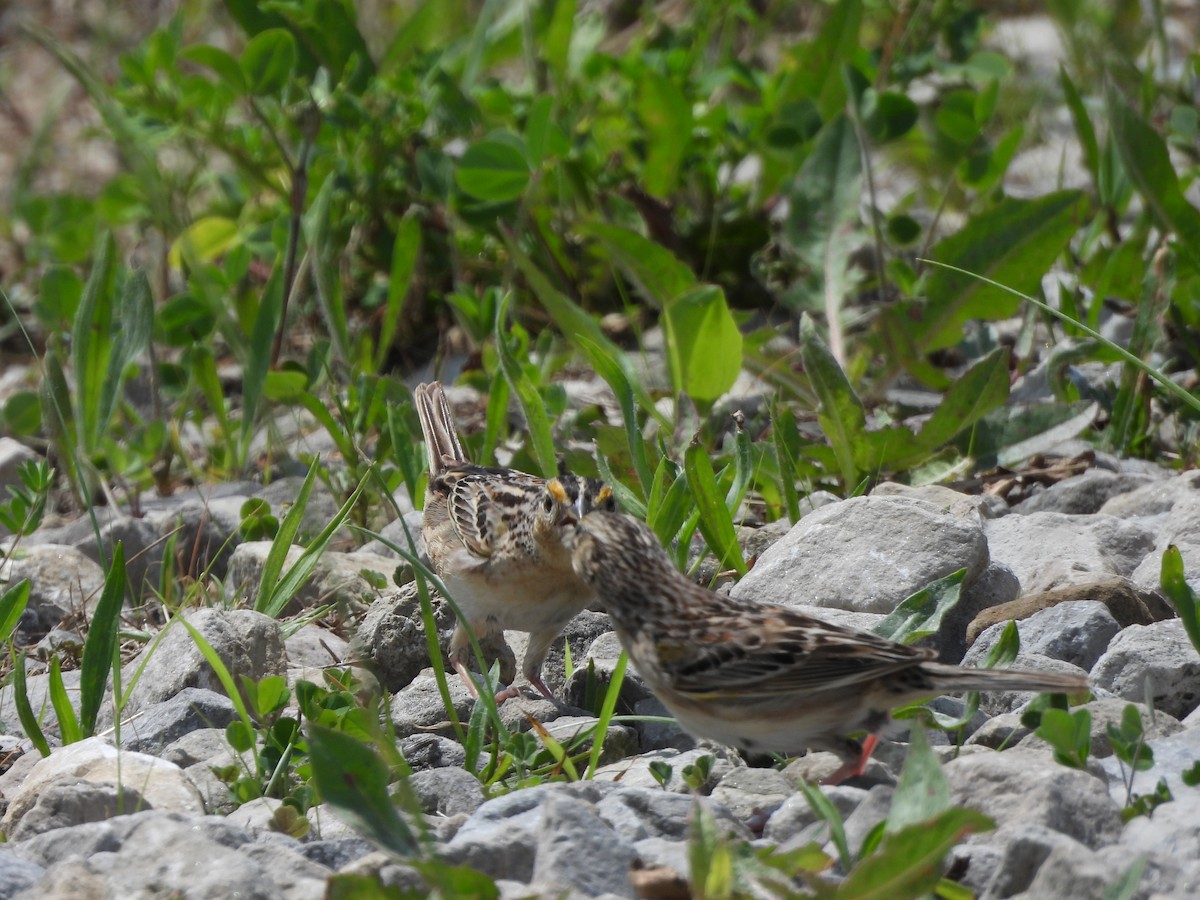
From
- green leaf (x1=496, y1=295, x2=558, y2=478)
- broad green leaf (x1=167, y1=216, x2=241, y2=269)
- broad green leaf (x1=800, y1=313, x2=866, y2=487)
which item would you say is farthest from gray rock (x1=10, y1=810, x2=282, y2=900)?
broad green leaf (x1=167, y1=216, x2=241, y2=269)

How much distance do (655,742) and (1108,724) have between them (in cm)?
134

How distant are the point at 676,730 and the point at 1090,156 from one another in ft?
13.3

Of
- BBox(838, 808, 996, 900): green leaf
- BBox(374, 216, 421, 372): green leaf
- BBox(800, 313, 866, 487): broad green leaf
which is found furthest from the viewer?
BBox(374, 216, 421, 372): green leaf

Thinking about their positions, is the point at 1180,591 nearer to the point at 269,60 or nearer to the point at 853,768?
the point at 853,768

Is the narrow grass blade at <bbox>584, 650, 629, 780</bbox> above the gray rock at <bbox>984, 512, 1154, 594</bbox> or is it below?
above

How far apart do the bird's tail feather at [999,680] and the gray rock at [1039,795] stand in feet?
0.56

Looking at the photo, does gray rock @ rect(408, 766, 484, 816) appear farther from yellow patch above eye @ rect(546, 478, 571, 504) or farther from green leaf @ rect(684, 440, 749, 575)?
green leaf @ rect(684, 440, 749, 575)

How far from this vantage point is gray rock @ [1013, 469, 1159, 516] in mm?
5426

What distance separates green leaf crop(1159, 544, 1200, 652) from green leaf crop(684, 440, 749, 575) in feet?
4.95

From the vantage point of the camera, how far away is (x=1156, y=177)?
6.04m

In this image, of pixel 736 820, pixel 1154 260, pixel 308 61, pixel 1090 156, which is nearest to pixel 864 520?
pixel 736 820

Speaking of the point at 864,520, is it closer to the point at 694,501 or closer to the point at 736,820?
the point at 694,501

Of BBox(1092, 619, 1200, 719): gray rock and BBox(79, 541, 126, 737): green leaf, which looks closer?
BBox(1092, 619, 1200, 719): gray rock

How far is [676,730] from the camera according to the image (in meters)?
4.31
